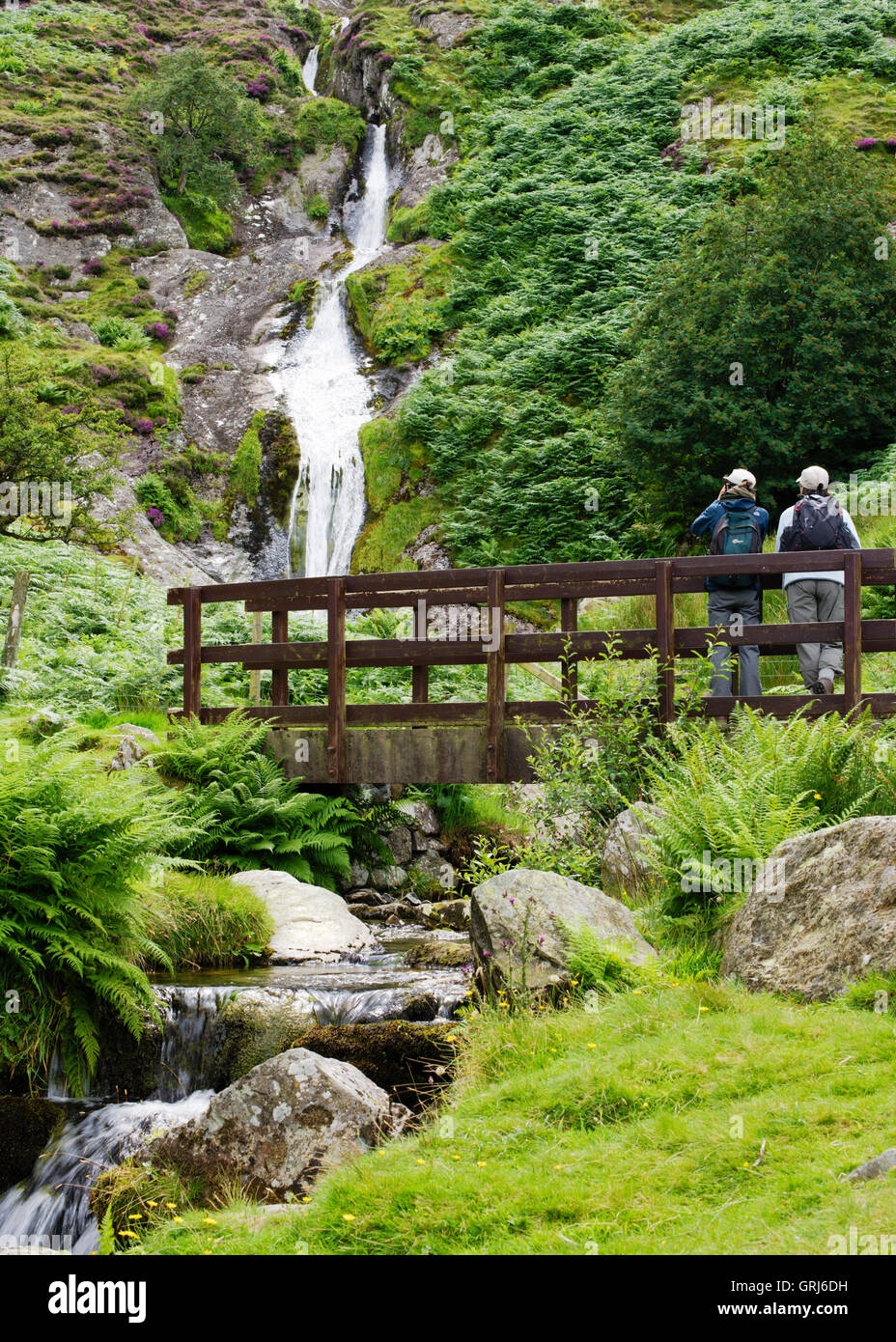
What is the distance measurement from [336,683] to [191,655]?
73.5 inches

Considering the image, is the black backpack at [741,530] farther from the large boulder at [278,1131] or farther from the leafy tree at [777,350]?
the leafy tree at [777,350]

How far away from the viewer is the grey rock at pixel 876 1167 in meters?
3.45

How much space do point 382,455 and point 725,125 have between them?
14.6 m

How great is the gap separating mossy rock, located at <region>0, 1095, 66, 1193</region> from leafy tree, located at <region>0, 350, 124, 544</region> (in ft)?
43.0

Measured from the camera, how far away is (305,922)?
9148mm

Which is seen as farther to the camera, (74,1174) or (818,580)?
(818,580)

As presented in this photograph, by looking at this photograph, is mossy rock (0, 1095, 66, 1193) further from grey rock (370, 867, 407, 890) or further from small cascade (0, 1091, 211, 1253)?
grey rock (370, 867, 407, 890)

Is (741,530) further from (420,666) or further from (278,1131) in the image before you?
(278,1131)

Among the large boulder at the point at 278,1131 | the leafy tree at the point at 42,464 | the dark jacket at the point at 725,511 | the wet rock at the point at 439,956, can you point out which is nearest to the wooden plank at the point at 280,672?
the wet rock at the point at 439,956

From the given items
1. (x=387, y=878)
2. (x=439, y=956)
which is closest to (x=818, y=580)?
(x=439, y=956)

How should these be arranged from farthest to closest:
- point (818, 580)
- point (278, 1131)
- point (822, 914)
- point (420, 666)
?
point (420, 666), point (818, 580), point (822, 914), point (278, 1131)

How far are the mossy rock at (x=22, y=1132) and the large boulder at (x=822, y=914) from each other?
372cm

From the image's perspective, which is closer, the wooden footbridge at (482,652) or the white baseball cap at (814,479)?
the wooden footbridge at (482,652)

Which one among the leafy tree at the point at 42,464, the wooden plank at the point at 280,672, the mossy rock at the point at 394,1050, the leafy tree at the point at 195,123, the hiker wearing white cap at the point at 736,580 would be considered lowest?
the mossy rock at the point at 394,1050
